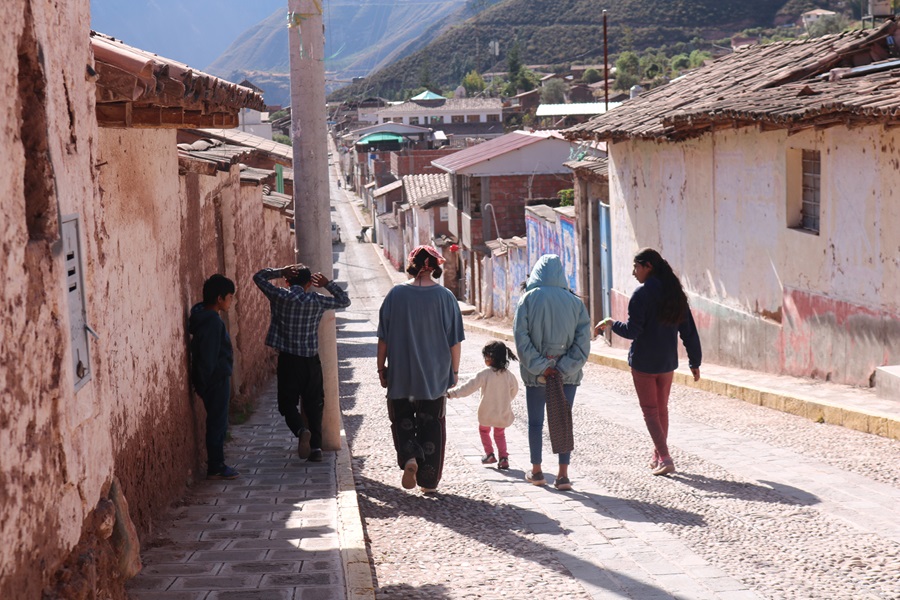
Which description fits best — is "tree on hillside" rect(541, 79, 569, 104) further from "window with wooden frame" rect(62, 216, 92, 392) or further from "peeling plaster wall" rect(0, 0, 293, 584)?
"window with wooden frame" rect(62, 216, 92, 392)

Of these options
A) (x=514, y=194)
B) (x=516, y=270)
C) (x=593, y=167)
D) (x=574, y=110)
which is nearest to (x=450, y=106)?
(x=574, y=110)

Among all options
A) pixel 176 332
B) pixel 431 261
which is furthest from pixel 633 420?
pixel 176 332

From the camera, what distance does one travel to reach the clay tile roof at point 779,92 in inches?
435

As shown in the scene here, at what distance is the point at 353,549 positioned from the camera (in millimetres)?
5926

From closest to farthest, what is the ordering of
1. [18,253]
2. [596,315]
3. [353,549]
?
1. [18,253]
2. [353,549]
3. [596,315]

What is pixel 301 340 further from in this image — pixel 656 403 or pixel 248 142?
pixel 248 142

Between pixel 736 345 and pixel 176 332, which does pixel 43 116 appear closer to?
pixel 176 332

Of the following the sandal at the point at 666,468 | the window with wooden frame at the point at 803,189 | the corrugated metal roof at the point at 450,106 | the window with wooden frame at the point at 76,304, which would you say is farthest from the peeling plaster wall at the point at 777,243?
the corrugated metal roof at the point at 450,106

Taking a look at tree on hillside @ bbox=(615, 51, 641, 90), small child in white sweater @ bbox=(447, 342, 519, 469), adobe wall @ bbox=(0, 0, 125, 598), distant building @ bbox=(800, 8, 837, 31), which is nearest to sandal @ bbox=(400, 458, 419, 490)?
small child in white sweater @ bbox=(447, 342, 519, 469)

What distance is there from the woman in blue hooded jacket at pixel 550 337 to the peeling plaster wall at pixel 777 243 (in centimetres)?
449

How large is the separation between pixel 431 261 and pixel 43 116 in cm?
395

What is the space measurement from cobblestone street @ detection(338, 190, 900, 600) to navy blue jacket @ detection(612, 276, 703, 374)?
0.81 metres

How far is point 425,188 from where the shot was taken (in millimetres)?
49750

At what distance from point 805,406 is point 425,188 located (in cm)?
3999
